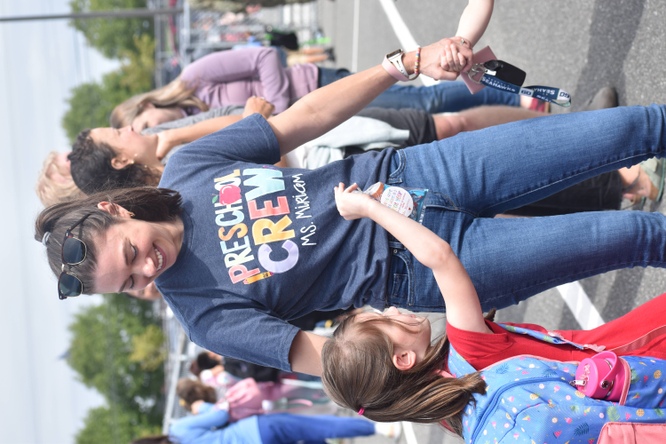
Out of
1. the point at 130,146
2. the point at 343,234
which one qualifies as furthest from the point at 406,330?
the point at 130,146

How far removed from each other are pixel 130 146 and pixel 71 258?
1708 mm

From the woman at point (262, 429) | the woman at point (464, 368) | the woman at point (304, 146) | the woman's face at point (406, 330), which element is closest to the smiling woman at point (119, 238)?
the woman at point (464, 368)

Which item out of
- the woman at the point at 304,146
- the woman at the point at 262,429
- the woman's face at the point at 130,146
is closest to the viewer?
the woman at the point at 304,146

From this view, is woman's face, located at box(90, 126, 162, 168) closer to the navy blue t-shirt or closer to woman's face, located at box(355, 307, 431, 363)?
the navy blue t-shirt

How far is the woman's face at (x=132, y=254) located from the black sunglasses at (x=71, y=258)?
2.4 inches

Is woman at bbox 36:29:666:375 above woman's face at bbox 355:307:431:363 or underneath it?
above

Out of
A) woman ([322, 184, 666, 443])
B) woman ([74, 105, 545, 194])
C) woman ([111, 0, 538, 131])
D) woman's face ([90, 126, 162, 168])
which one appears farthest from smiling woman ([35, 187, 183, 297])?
woman ([111, 0, 538, 131])

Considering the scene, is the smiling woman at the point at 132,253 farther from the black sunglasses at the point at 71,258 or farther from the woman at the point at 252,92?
the woman at the point at 252,92

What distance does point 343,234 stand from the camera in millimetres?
2602

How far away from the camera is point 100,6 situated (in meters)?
54.1

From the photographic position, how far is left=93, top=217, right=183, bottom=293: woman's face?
8.32 ft

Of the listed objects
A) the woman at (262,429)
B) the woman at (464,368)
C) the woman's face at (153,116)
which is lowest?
the woman at (262,429)

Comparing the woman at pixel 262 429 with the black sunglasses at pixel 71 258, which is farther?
the woman at pixel 262 429

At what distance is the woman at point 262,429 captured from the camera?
20.3ft
